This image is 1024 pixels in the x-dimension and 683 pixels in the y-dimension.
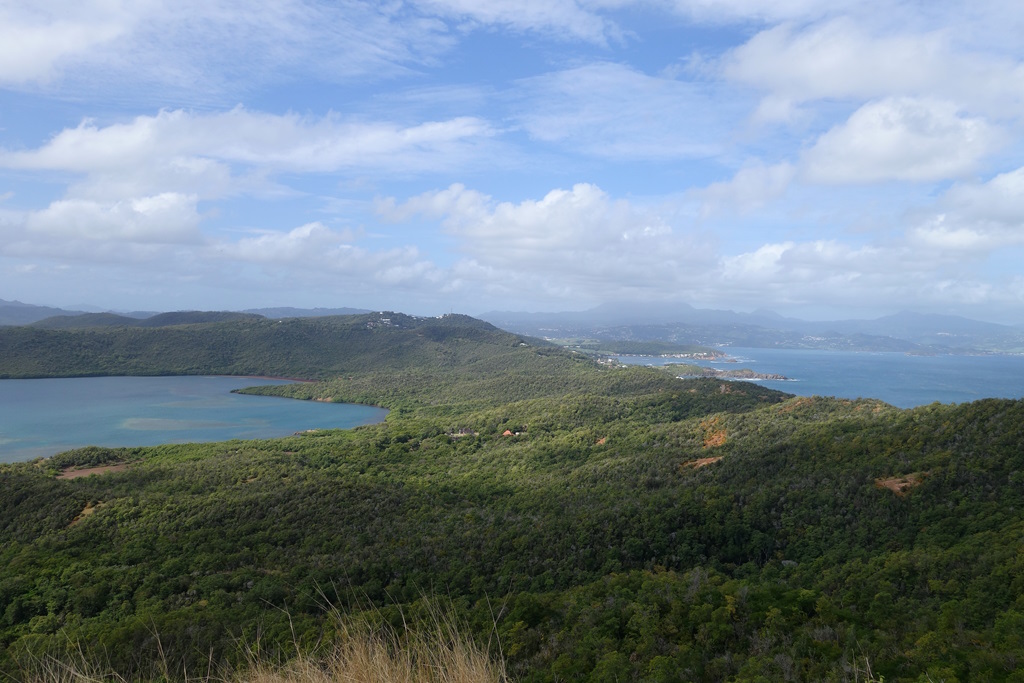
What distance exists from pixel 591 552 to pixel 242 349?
12051 cm

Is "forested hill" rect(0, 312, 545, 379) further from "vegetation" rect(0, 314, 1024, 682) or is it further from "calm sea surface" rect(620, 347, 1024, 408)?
"vegetation" rect(0, 314, 1024, 682)

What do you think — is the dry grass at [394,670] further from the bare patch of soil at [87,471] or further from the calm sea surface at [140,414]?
the calm sea surface at [140,414]

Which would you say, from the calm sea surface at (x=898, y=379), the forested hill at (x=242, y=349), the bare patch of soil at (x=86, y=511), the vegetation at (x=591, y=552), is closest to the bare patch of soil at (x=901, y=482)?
the vegetation at (x=591, y=552)

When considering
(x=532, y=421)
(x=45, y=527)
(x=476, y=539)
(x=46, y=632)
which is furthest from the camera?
(x=532, y=421)

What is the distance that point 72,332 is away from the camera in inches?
4665

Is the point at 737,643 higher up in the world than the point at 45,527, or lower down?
higher up

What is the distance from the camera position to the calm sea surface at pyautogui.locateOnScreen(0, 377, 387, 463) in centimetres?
5985

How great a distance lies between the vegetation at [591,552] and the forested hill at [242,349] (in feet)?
251

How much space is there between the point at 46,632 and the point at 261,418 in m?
61.1

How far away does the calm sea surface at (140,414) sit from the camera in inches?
2356

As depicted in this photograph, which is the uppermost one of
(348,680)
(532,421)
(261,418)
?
(348,680)

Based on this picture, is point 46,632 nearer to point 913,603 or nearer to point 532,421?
point 913,603

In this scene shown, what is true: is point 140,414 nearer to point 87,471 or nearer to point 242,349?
point 87,471

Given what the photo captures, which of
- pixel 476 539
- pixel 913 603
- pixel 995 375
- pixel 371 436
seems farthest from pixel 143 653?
pixel 995 375
